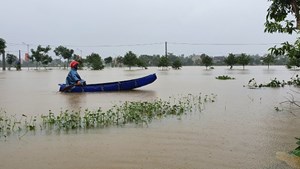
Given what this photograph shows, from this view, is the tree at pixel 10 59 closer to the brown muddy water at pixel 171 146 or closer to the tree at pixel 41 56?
the tree at pixel 41 56

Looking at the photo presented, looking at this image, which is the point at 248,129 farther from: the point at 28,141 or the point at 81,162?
the point at 28,141

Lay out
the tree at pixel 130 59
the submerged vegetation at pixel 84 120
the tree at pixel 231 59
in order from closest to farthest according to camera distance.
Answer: the submerged vegetation at pixel 84 120 → the tree at pixel 231 59 → the tree at pixel 130 59

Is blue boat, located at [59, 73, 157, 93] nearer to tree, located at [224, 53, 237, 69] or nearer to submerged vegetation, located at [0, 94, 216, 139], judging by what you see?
submerged vegetation, located at [0, 94, 216, 139]

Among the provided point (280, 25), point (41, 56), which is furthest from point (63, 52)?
point (280, 25)

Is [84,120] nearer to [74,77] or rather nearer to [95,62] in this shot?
[74,77]

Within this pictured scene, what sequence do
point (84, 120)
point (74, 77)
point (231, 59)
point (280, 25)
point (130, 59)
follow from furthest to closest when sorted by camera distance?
point (130, 59) → point (231, 59) → point (74, 77) → point (84, 120) → point (280, 25)

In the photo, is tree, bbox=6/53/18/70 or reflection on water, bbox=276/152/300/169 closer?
reflection on water, bbox=276/152/300/169

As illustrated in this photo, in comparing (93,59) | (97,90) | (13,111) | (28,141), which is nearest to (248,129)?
(28,141)

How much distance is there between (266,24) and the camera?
469 cm

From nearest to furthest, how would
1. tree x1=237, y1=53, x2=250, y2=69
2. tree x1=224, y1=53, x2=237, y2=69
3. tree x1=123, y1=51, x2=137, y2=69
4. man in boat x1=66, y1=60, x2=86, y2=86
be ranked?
man in boat x1=66, y1=60, x2=86, y2=86 < tree x1=224, y1=53, x2=237, y2=69 < tree x1=237, y1=53, x2=250, y2=69 < tree x1=123, y1=51, x2=137, y2=69

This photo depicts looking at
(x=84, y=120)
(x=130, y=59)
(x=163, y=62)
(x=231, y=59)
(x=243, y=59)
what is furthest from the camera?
(x=130, y=59)

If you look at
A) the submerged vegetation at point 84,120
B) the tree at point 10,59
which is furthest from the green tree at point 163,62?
the submerged vegetation at point 84,120

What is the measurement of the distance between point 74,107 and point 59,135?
4.06 m

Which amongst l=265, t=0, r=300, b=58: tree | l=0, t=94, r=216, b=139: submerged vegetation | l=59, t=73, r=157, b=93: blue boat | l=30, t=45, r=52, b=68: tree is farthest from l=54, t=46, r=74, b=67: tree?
l=265, t=0, r=300, b=58: tree
